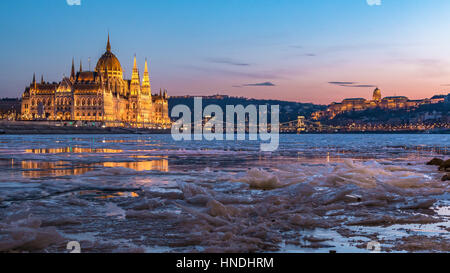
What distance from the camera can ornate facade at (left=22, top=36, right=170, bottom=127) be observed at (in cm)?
16338

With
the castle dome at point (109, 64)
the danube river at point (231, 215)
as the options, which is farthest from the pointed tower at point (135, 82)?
the danube river at point (231, 215)

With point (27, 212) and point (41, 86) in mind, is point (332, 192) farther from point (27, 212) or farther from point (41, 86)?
point (41, 86)

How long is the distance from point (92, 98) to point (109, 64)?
81.5ft

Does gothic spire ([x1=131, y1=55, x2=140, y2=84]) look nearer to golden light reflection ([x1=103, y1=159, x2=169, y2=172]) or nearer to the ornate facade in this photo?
the ornate facade

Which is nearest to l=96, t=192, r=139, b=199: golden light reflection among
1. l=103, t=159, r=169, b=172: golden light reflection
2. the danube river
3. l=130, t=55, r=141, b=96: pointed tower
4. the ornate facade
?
the danube river

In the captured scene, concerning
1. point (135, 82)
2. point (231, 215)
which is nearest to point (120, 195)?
point (231, 215)

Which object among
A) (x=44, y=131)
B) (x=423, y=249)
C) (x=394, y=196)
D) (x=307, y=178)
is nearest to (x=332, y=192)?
(x=394, y=196)

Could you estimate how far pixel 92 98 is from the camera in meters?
163

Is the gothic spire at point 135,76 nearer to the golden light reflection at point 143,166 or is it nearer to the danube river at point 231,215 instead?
the golden light reflection at point 143,166

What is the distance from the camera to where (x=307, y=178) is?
11.0m

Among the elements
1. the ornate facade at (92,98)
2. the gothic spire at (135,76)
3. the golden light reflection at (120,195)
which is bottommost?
the golden light reflection at (120,195)

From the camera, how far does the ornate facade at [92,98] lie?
536 feet
